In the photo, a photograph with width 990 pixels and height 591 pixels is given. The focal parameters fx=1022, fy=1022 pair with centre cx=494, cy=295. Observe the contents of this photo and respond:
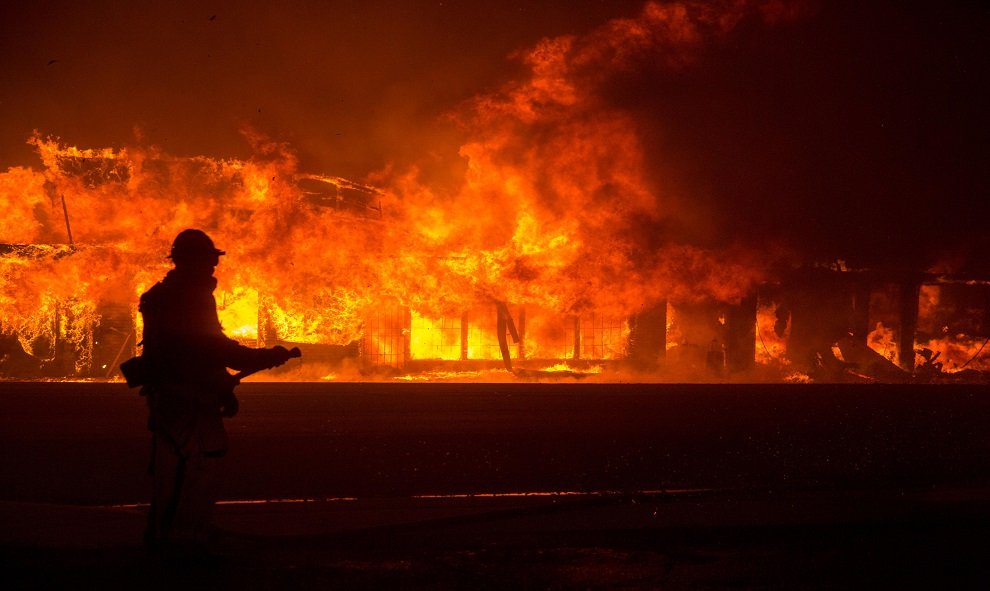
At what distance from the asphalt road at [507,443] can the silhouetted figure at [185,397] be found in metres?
2.57

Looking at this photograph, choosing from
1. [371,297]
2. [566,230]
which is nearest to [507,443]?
[566,230]

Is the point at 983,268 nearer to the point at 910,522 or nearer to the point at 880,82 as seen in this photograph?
the point at 880,82

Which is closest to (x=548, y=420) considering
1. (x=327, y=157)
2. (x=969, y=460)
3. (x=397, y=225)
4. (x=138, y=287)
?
(x=969, y=460)

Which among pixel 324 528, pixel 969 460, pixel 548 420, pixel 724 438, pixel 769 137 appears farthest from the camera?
pixel 769 137

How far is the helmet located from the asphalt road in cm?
291

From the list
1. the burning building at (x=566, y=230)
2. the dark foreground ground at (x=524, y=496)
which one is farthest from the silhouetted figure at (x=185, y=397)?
the burning building at (x=566, y=230)

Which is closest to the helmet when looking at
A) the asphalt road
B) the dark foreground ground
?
the dark foreground ground

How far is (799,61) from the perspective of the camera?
25.6 meters

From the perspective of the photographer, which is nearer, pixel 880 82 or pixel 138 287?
pixel 138 287

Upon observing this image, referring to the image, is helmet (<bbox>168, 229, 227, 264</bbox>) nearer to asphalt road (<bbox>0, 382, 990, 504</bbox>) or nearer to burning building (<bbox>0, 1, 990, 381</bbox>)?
asphalt road (<bbox>0, 382, 990, 504</bbox>)

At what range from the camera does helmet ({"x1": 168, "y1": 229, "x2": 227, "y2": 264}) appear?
5.43m

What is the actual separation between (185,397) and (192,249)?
31.2 inches

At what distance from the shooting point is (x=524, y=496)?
25.3ft

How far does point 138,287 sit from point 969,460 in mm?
19584
